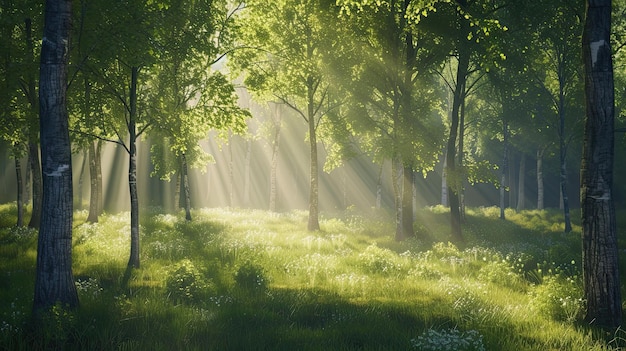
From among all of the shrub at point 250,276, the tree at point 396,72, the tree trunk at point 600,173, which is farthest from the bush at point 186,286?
the tree at point 396,72

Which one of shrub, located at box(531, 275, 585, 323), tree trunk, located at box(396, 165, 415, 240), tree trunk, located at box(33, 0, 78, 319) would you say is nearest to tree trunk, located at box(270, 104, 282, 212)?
tree trunk, located at box(396, 165, 415, 240)

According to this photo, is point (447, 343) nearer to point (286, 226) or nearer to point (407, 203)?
point (407, 203)

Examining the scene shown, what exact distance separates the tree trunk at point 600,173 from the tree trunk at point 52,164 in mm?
8153

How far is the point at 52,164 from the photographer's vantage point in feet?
20.9

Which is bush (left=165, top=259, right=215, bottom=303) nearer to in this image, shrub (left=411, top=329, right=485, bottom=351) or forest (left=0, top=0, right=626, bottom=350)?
forest (left=0, top=0, right=626, bottom=350)

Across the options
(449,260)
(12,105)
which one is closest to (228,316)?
(449,260)

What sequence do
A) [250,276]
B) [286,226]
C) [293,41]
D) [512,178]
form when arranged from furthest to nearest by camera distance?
1. [512,178]
2. [286,226]
3. [293,41]
4. [250,276]

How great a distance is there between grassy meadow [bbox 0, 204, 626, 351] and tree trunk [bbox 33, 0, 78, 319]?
563 millimetres

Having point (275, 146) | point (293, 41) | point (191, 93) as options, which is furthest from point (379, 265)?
point (275, 146)

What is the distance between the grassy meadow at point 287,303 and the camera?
228 inches

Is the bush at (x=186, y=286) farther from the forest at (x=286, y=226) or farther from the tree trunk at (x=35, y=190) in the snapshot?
the tree trunk at (x=35, y=190)

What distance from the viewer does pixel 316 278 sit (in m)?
10.5

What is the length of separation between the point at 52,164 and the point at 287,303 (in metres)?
4.53

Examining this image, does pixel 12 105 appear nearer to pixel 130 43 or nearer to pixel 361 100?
pixel 130 43
